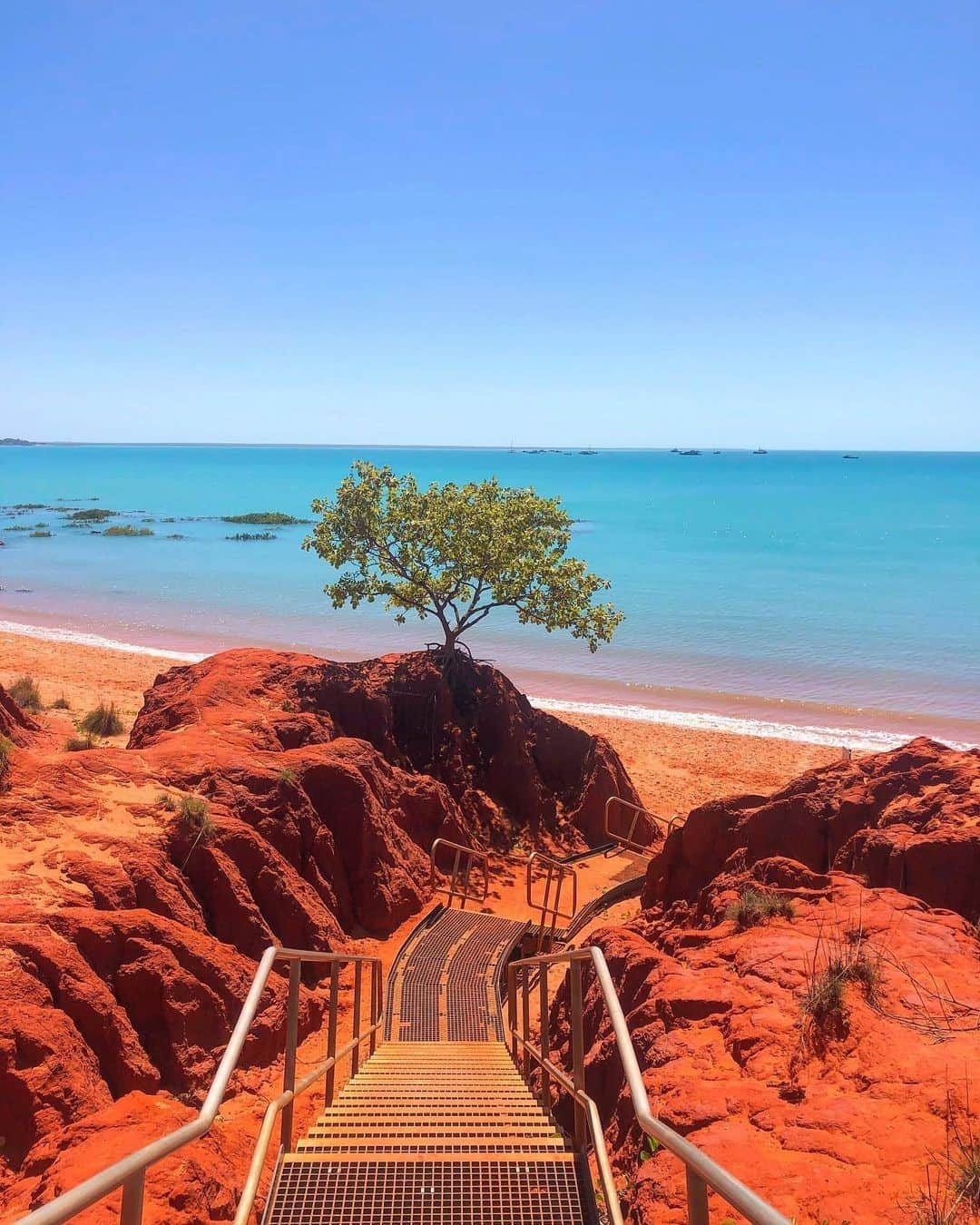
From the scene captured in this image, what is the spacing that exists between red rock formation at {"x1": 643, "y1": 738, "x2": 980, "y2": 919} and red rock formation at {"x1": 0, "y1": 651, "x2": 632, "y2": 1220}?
16.9ft

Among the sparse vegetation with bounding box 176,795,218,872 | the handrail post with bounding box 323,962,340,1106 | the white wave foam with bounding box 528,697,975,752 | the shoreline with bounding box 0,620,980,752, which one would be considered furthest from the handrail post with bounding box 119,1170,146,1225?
the shoreline with bounding box 0,620,980,752

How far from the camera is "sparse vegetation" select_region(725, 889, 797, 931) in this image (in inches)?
351

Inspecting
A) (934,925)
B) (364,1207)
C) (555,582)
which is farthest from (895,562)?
(364,1207)

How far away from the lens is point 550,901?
55.5 ft

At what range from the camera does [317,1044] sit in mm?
10555

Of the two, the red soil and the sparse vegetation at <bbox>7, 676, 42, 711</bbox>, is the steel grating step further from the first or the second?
the sparse vegetation at <bbox>7, 676, 42, 711</bbox>

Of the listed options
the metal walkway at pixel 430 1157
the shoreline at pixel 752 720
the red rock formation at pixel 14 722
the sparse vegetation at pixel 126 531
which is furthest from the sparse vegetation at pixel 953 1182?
the sparse vegetation at pixel 126 531

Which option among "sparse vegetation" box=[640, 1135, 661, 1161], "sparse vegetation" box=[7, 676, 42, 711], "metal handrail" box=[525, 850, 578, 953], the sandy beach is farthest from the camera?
the sandy beach

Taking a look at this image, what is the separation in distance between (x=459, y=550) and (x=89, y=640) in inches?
1094

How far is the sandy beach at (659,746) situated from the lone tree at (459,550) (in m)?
4.92

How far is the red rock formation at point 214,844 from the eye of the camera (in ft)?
23.1

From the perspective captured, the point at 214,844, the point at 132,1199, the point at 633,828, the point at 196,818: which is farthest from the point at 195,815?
the point at 633,828

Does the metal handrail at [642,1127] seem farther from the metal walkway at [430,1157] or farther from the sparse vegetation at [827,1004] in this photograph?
the sparse vegetation at [827,1004]

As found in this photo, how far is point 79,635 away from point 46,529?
49.7 m
